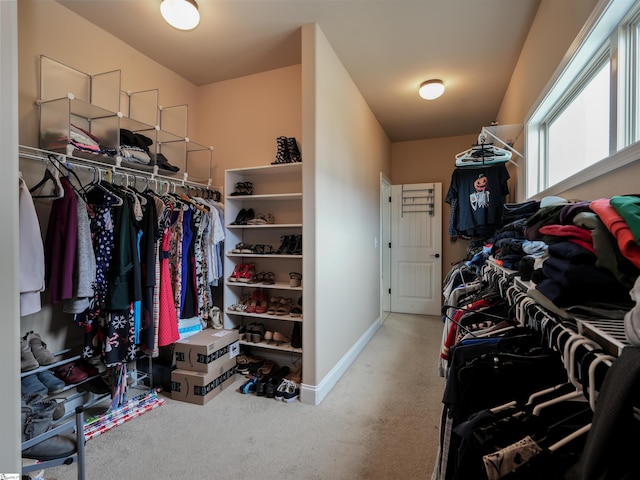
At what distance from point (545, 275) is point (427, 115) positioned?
3.63 metres

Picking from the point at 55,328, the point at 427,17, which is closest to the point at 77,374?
the point at 55,328

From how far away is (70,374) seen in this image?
192 cm

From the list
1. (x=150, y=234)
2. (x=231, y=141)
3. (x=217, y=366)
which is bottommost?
(x=217, y=366)

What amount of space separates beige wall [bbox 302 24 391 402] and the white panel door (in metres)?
1.29

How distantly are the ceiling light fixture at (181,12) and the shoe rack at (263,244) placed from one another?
1099 mm

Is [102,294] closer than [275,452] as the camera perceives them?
No

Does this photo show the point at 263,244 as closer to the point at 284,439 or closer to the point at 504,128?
the point at 284,439

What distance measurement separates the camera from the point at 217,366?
95.9 inches

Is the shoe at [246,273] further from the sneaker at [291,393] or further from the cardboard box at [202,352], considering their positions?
the sneaker at [291,393]

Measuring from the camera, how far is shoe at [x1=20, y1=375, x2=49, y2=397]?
1.66 meters

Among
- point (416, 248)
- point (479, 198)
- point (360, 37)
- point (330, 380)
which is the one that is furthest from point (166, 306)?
point (416, 248)

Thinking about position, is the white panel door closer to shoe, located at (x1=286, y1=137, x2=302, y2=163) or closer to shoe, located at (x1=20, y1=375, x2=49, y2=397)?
shoe, located at (x1=286, y1=137, x2=302, y2=163)

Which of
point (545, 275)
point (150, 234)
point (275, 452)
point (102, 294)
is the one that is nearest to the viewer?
point (545, 275)

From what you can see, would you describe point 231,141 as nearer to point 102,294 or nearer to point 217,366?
point 102,294
